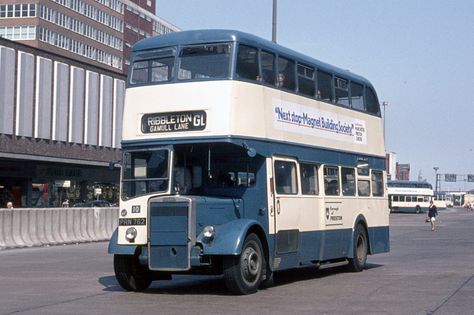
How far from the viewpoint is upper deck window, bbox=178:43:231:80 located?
44.5ft

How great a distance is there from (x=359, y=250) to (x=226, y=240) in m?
6.49

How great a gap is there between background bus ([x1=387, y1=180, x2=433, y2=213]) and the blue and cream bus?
269ft

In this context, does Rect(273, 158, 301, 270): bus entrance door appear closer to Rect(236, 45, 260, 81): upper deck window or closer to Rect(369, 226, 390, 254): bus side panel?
Rect(236, 45, 260, 81): upper deck window

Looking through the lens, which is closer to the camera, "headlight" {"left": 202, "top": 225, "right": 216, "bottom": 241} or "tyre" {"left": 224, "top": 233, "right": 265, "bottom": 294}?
"headlight" {"left": 202, "top": 225, "right": 216, "bottom": 241}

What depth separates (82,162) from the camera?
2344 inches

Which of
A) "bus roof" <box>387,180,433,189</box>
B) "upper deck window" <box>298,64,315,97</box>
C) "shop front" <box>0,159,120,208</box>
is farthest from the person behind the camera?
"bus roof" <box>387,180,433,189</box>

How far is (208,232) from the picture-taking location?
12.9 meters

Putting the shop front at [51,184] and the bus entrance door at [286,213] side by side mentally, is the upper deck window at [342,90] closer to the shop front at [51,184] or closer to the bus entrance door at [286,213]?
the bus entrance door at [286,213]

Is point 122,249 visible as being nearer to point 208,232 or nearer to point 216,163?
point 208,232

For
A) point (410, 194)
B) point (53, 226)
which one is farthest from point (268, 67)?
point (410, 194)

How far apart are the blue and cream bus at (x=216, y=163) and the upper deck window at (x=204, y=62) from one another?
0.7 inches

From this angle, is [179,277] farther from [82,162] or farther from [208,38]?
[82,162]

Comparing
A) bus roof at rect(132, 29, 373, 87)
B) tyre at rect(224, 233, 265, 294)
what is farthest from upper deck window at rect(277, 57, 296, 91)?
tyre at rect(224, 233, 265, 294)

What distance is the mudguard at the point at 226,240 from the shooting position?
41.6 ft
